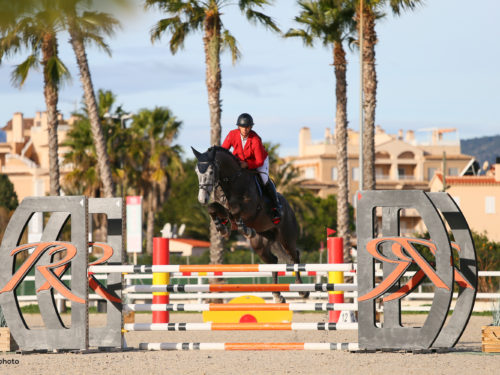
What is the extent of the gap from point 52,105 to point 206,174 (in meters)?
20.5

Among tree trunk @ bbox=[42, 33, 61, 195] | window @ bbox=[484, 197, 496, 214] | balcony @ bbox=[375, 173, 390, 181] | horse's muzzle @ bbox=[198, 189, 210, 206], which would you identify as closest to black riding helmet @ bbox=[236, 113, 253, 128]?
horse's muzzle @ bbox=[198, 189, 210, 206]

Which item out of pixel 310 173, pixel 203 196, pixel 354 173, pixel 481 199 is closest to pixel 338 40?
pixel 203 196

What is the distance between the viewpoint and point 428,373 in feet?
23.4

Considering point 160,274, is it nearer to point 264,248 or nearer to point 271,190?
point 271,190

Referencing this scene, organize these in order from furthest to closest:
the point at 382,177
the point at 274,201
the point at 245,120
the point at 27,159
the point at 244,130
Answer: the point at 382,177
the point at 27,159
the point at 274,201
the point at 244,130
the point at 245,120

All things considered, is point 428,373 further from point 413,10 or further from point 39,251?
point 413,10

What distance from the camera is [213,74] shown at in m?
25.2

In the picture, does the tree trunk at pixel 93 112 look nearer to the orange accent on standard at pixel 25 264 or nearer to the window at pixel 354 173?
the orange accent on standard at pixel 25 264

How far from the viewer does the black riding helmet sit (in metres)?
10.0

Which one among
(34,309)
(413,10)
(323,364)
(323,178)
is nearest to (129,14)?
(323,364)

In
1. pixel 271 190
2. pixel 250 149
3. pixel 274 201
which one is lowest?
pixel 274 201

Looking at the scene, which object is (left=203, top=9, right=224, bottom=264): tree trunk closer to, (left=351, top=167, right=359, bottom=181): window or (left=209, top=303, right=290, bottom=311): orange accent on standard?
(left=209, top=303, right=290, bottom=311): orange accent on standard

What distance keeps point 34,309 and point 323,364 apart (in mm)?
18485

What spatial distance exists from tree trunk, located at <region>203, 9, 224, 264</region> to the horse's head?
15.7 m
